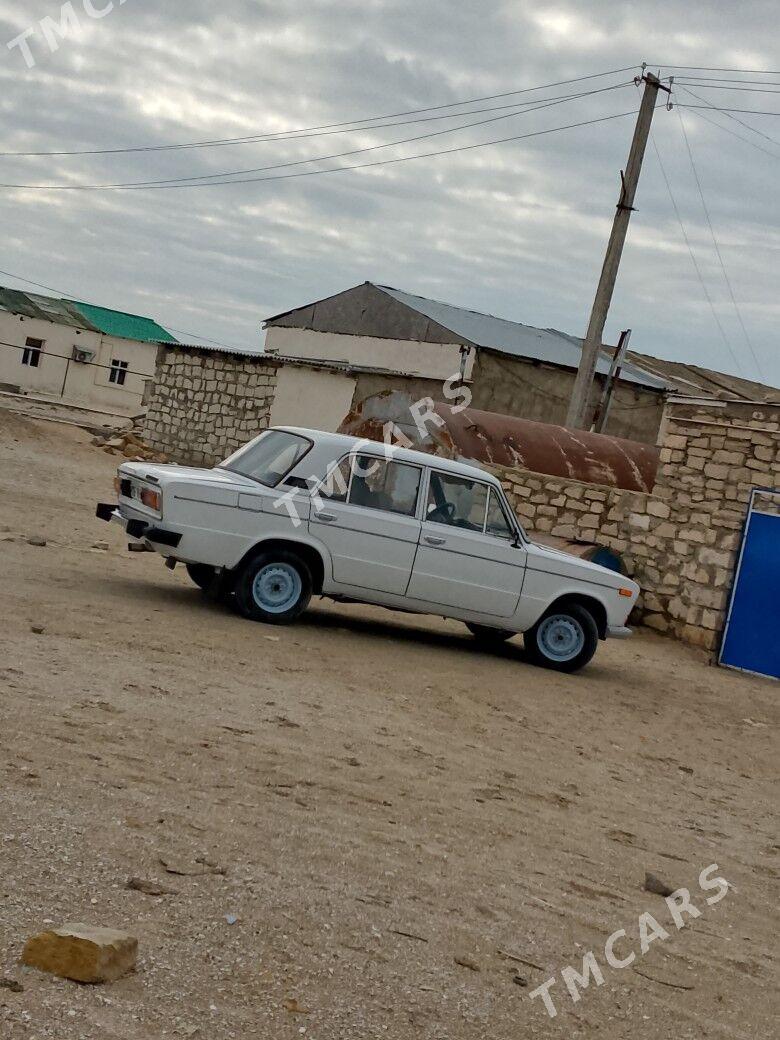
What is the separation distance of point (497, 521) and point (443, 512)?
0.51 metres

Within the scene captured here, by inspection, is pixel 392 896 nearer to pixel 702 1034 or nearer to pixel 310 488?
pixel 702 1034

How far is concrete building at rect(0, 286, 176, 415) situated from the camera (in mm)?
56000

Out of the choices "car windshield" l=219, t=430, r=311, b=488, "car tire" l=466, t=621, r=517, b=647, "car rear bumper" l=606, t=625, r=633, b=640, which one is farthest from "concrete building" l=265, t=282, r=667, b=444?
"car windshield" l=219, t=430, r=311, b=488

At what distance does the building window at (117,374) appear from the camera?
192 ft

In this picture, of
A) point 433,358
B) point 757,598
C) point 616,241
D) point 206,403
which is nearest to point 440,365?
point 433,358

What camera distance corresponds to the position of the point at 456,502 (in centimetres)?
1091

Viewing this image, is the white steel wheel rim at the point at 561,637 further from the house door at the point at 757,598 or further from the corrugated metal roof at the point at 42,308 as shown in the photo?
the corrugated metal roof at the point at 42,308

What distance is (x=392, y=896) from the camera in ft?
14.8

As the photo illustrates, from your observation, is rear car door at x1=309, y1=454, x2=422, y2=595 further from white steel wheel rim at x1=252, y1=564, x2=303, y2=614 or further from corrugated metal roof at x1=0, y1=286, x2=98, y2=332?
corrugated metal roof at x1=0, y1=286, x2=98, y2=332

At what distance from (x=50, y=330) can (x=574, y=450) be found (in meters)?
43.8

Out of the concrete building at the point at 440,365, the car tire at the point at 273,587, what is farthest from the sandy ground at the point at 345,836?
the concrete building at the point at 440,365

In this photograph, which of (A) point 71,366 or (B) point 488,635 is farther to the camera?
Answer: (A) point 71,366

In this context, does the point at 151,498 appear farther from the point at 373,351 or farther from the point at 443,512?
the point at 373,351

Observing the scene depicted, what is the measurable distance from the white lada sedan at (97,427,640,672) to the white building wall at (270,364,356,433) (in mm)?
15734
